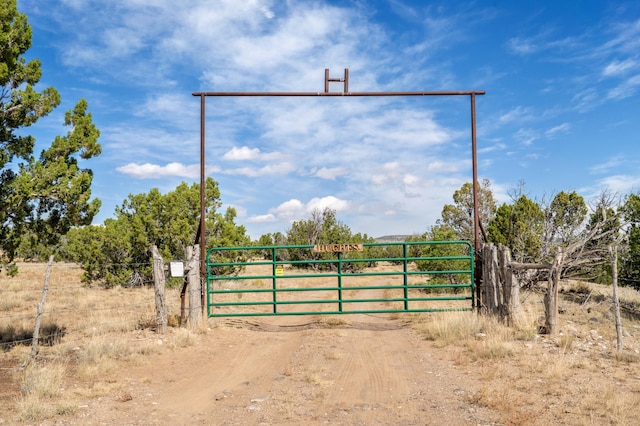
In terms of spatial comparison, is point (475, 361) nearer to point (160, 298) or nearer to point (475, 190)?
point (475, 190)

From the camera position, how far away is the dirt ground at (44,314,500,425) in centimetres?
591

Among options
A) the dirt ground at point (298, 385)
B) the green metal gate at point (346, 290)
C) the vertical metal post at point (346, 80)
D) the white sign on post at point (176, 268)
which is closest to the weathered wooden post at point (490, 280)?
the green metal gate at point (346, 290)

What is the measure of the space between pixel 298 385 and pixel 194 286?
223 inches

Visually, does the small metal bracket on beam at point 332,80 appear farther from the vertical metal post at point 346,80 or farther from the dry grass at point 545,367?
the dry grass at point 545,367

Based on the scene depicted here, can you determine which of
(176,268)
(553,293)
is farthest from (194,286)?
(553,293)

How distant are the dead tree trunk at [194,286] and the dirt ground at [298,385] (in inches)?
30.4

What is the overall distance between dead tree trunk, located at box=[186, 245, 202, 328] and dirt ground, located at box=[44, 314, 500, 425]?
77cm

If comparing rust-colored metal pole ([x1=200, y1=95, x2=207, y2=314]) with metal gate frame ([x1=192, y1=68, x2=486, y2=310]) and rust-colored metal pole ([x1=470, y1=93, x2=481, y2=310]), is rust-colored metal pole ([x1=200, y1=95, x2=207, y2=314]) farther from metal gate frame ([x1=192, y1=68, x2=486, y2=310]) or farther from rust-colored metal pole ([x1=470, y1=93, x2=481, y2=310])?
rust-colored metal pole ([x1=470, y1=93, x2=481, y2=310])

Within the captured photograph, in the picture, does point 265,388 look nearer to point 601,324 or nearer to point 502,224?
point 601,324

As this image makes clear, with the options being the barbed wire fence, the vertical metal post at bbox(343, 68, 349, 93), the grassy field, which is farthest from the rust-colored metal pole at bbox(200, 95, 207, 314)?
the vertical metal post at bbox(343, 68, 349, 93)

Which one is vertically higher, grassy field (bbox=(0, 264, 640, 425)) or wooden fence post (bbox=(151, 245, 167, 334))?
wooden fence post (bbox=(151, 245, 167, 334))

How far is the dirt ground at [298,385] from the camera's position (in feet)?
19.4

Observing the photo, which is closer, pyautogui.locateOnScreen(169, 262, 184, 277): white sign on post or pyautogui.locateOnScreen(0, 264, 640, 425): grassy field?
pyautogui.locateOnScreen(0, 264, 640, 425): grassy field

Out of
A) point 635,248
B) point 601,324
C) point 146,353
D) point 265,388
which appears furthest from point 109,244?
point 635,248
